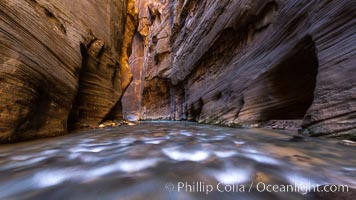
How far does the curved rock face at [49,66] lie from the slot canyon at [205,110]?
0.02 m

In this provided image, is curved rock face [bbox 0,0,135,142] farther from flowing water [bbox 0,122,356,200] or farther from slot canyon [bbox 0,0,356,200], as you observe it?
flowing water [bbox 0,122,356,200]

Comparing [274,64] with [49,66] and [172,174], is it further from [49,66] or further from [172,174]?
[49,66]

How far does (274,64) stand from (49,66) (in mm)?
4139

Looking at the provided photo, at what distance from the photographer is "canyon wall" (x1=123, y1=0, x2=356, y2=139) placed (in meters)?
2.25

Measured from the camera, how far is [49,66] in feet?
8.79

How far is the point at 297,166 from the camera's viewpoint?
46.6 inches

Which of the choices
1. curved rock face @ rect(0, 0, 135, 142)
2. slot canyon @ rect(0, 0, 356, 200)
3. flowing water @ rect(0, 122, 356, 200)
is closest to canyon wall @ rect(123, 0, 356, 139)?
slot canyon @ rect(0, 0, 356, 200)

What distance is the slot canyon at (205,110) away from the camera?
97 centimetres

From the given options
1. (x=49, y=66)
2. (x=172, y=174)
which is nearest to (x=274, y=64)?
(x=172, y=174)

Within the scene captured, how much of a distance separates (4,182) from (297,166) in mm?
1810

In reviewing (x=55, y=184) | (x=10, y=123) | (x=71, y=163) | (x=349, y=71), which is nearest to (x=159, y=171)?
(x=55, y=184)

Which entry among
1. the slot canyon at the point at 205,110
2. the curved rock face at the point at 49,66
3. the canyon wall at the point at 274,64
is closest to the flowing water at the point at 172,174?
the slot canyon at the point at 205,110

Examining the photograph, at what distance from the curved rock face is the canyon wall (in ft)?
12.7

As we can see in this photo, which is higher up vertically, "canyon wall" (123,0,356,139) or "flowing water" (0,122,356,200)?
"canyon wall" (123,0,356,139)
